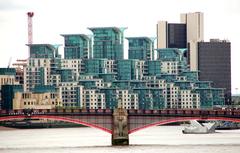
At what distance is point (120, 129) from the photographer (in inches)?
7623

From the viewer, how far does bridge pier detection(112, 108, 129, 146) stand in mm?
193125

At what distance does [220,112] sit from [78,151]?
25.9 metres

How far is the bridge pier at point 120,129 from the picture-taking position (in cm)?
19312

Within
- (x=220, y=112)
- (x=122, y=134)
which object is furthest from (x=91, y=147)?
(x=220, y=112)

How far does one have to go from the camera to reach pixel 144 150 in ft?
598

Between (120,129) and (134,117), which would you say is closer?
(120,129)

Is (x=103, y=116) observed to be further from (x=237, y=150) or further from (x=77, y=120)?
(x=237, y=150)

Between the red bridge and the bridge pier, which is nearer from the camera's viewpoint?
the bridge pier

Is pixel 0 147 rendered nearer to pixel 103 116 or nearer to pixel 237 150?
pixel 103 116

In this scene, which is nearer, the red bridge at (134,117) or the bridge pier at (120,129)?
the bridge pier at (120,129)

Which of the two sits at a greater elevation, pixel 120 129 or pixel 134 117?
pixel 134 117

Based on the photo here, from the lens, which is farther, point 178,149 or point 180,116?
point 180,116

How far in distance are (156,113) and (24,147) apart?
19467mm

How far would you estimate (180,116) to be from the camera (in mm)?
196500
